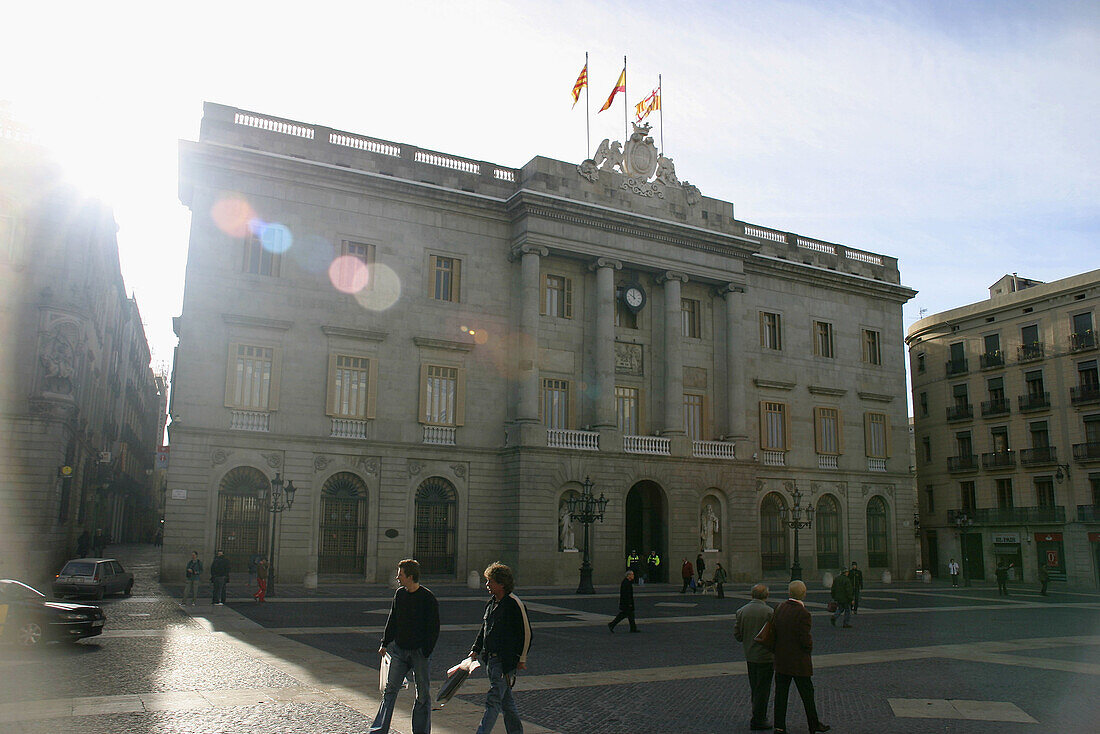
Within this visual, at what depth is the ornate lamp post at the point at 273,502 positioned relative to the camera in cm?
2885

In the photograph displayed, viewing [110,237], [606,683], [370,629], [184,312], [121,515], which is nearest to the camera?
[606,683]

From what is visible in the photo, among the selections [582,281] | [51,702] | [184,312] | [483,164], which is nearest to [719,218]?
[582,281]

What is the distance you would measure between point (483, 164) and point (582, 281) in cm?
717

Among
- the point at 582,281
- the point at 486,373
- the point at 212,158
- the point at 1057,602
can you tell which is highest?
the point at 212,158

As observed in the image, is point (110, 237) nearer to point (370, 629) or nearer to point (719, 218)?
point (719, 218)

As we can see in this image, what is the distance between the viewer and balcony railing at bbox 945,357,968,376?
5684cm

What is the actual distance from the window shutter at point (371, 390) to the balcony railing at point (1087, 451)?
128ft

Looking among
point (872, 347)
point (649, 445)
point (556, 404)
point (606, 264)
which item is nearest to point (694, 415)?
point (649, 445)

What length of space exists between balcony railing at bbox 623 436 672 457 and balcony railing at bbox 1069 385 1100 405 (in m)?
25.6

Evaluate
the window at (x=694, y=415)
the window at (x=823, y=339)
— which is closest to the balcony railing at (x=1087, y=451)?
the window at (x=823, y=339)

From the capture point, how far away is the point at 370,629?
66.0 feet

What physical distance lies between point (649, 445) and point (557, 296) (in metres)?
8.23

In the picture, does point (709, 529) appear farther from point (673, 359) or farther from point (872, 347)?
point (872, 347)

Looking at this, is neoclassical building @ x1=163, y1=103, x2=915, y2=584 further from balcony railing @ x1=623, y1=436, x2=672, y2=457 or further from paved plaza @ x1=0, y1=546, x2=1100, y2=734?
paved plaza @ x1=0, y1=546, x2=1100, y2=734
